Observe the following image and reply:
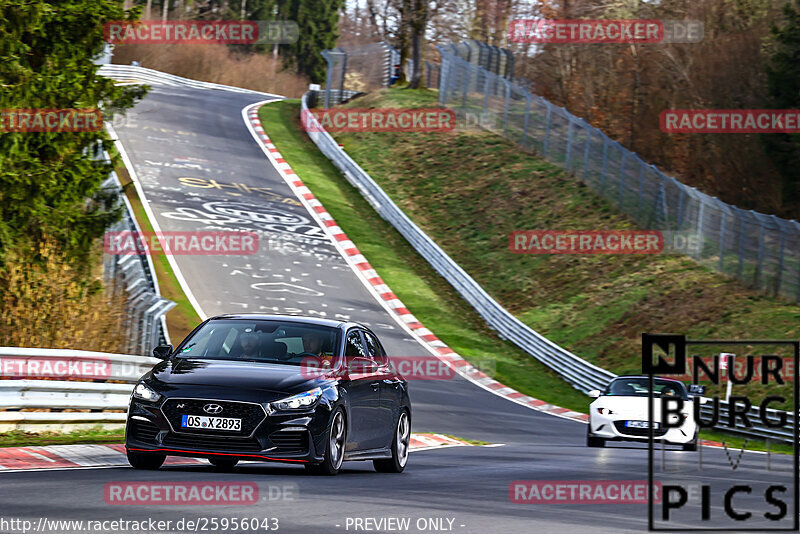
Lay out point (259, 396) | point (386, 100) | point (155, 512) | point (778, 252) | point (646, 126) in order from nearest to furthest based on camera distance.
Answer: point (155, 512), point (259, 396), point (778, 252), point (646, 126), point (386, 100)

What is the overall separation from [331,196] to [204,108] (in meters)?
16.4

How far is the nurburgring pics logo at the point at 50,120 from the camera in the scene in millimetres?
17516

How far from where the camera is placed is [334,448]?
1101 cm

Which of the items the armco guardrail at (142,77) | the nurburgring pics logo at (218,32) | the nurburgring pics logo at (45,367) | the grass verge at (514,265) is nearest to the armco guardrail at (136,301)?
the nurburgring pics logo at (45,367)

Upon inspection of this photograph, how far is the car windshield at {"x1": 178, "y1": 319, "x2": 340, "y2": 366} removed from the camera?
37.4ft

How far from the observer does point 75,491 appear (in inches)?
350

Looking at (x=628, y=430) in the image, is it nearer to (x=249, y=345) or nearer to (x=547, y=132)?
(x=249, y=345)

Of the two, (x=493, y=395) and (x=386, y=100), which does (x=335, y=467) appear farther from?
(x=386, y=100)

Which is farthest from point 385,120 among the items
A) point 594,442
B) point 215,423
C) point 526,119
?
point 215,423

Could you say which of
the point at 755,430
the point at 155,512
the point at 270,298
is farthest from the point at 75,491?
the point at 270,298

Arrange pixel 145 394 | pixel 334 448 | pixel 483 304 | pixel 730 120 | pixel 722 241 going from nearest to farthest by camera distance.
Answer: pixel 145 394 < pixel 334 448 < pixel 722 241 < pixel 483 304 < pixel 730 120

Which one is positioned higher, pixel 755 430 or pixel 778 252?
pixel 778 252

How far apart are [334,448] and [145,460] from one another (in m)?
1.71

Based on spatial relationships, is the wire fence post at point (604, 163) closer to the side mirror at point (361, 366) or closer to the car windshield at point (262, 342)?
the side mirror at point (361, 366)
